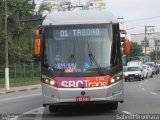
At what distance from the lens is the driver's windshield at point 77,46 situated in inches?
643

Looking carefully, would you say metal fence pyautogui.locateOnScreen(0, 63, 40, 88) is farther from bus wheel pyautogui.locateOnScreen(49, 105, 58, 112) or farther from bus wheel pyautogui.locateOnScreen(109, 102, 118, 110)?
bus wheel pyautogui.locateOnScreen(109, 102, 118, 110)

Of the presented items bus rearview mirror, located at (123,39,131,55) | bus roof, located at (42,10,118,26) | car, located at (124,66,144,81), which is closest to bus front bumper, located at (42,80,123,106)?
bus rearview mirror, located at (123,39,131,55)

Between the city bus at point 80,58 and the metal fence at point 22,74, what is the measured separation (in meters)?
30.4

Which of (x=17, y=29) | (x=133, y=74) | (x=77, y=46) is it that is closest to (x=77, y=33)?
(x=77, y=46)

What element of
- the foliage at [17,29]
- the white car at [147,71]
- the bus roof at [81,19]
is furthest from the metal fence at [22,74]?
the bus roof at [81,19]

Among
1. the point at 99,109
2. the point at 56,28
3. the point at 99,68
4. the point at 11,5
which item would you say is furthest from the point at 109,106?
the point at 11,5

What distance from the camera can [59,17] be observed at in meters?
16.8

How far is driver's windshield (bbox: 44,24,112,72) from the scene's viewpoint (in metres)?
16.3

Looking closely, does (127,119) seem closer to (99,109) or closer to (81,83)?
(81,83)

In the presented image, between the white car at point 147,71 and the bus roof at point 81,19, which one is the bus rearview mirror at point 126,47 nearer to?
the bus roof at point 81,19

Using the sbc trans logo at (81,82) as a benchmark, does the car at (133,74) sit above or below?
below

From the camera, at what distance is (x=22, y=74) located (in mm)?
52531

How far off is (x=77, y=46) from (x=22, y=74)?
3658cm

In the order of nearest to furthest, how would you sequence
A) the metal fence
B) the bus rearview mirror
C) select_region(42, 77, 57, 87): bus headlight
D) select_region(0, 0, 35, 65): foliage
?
select_region(42, 77, 57, 87): bus headlight
the bus rearview mirror
the metal fence
select_region(0, 0, 35, 65): foliage
